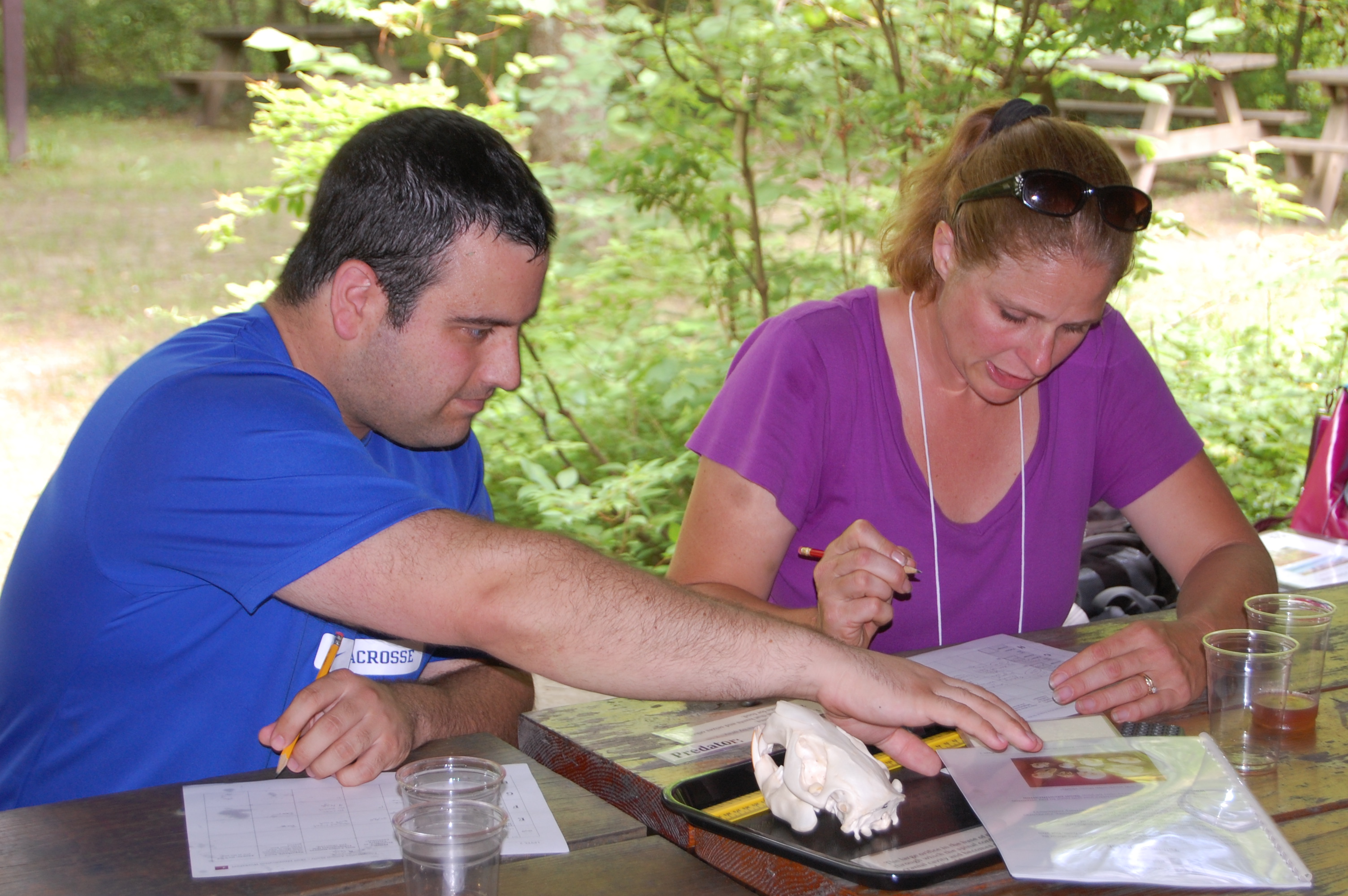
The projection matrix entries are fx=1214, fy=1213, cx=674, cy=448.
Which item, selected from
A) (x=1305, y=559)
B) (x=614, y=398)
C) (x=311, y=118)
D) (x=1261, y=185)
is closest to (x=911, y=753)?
(x=1305, y=559)

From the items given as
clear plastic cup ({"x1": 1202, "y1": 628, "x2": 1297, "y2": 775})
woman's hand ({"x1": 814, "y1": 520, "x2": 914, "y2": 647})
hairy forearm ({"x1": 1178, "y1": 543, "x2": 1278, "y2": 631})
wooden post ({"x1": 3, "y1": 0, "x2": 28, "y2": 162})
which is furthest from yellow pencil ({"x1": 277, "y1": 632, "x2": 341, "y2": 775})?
wooden post ({"x1": 3, "y1": 0, "x2": 28, "y2": 162})

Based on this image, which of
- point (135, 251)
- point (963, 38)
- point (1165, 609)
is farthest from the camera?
point (135, 251)

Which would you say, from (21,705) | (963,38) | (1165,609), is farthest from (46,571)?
(963,38)

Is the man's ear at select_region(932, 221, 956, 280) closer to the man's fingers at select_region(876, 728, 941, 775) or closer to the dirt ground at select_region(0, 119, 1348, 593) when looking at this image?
the man's fingers at select_region(876, 728, 941, 775)

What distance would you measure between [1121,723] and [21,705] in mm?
1363

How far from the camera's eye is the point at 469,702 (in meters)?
1.67

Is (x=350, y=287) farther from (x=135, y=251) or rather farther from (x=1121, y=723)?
(x=135, y=251)

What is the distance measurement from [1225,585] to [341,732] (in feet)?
4.68

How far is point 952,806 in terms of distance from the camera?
124cm

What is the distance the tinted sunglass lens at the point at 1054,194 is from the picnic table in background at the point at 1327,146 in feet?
23.7

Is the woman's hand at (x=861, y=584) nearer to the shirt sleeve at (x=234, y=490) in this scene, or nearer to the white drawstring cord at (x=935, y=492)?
the white drawstring cord at (x=935, y=492)

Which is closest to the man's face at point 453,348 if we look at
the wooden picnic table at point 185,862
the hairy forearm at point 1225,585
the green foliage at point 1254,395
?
the wooden picnic table at point 185,862

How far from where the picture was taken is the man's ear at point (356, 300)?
1530mm

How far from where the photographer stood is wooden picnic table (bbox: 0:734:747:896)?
1.11 meters
